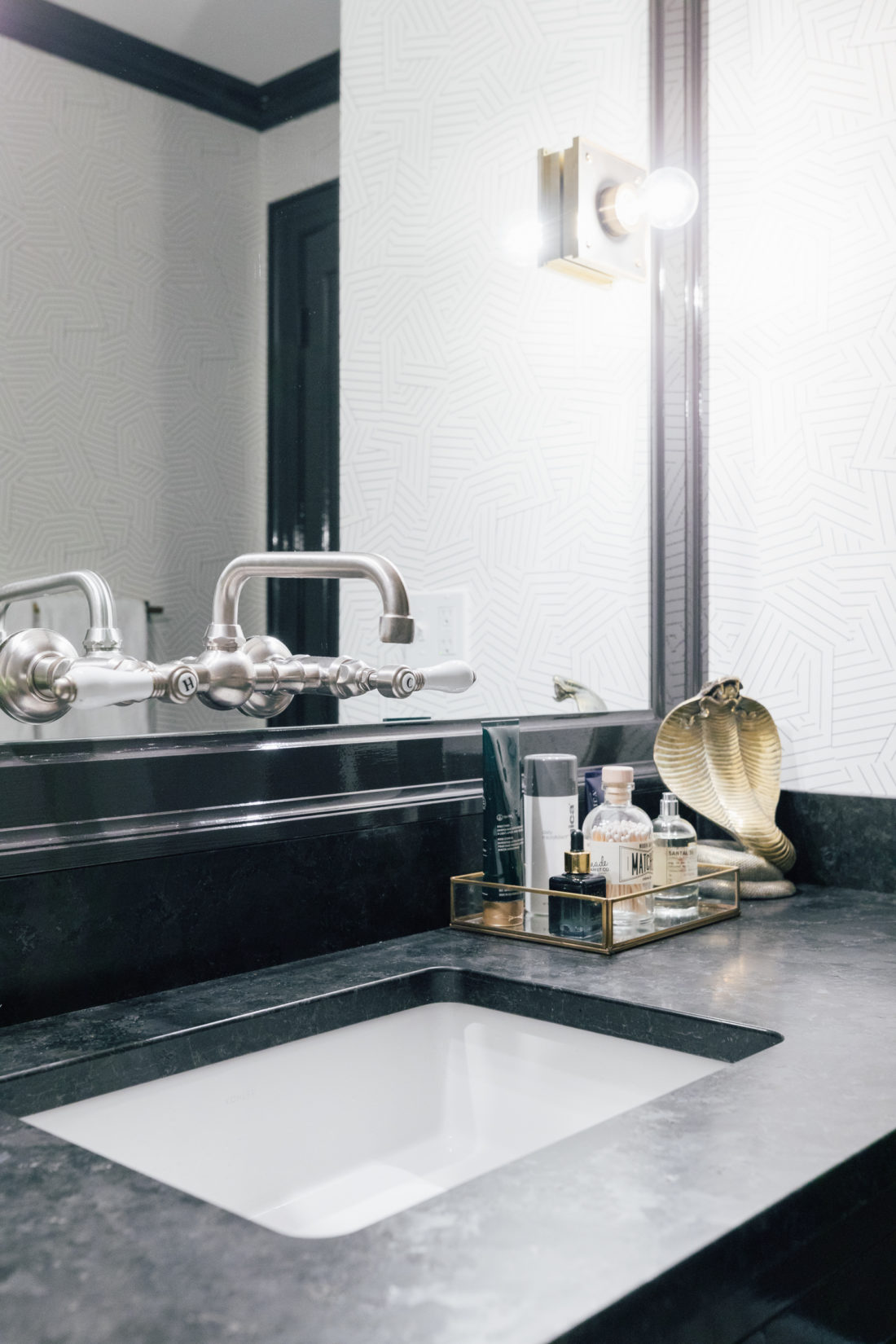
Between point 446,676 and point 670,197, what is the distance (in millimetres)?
827

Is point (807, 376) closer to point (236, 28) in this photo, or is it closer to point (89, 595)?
point (236, 28)

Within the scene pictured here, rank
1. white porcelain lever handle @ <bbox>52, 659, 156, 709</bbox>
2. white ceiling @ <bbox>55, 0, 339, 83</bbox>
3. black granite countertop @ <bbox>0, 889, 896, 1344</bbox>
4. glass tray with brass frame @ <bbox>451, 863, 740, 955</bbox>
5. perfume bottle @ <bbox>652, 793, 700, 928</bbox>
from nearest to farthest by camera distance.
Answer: black granite countertop @ <bbox>0, 889, 896, 1344</bbox> → white porcelain lever handle @ <bbox>52, 659, 156, 709</bbox> → white ceiling @ <bbox>55, 0, 339, 83</bbox> → glass tray with brass frame @ <bbox>451, 863, 740, 955</bbox> → perfume bottle @ <bbox>652, 793, 700, 928</bbox>

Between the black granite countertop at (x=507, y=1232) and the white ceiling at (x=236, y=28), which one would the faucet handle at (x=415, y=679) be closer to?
the black granite countertop at (x=507, y=1232)

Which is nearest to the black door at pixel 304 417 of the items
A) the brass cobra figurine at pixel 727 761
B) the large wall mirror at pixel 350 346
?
the large wall mirror at pixel 350 346

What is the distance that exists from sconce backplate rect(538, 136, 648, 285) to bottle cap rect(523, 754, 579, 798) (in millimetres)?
647

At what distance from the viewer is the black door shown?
100cm

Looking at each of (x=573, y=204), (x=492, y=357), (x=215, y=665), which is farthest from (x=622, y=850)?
(x=573, y=204)

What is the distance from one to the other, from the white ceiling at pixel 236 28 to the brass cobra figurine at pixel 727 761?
0.78 m

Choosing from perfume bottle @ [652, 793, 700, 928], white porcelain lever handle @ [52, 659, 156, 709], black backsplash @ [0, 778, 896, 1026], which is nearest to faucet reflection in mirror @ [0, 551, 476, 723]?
white porcelain lever handle @ [52, 659, 156, 709]

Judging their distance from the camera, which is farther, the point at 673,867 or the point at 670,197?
the point at 670,197

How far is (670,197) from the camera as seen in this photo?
141 centimetres

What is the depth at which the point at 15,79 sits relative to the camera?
2.77 feet

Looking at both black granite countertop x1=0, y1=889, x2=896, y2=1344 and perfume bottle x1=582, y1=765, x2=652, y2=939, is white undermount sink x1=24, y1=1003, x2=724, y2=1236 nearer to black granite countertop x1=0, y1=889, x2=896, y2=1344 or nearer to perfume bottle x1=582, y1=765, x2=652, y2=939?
black granite countertop x1=0, y1=889, x2=896, y2=1344

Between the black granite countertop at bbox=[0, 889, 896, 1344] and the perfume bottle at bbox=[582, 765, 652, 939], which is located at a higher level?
the perfume bottle at bbox=[582, 765, 652, 939]
